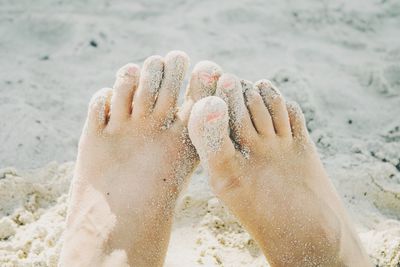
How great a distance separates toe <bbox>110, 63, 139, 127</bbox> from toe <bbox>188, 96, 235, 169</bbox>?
0.23 meters

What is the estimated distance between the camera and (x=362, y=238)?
1441mm

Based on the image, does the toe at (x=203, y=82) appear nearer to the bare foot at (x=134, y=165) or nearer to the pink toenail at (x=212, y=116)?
the bare foot at (x=134, y=165)

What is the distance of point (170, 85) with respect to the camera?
4.74 ft

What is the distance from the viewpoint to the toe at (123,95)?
56.9 inches

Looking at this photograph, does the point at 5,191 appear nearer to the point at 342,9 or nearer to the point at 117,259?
the point at 117,259

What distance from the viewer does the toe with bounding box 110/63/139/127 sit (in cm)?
145

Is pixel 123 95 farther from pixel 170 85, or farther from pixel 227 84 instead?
pixel 227 84

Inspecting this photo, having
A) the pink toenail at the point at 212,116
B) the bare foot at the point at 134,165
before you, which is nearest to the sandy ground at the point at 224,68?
the bare foot at the point at 134,165

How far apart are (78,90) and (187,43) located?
1.74 ft

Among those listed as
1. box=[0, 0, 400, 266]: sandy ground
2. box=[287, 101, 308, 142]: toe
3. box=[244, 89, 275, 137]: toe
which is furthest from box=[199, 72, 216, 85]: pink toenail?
box=[0, 0, 400, 266]: sandy ground

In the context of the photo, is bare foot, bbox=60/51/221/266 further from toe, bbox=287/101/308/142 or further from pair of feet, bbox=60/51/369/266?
toe, bbox=287/101/308/142

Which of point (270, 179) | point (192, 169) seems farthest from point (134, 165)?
point (270, 179)

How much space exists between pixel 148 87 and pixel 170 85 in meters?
0.06

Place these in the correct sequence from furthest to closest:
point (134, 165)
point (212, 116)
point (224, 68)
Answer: point (224, 68) → point (134, 165) → point (212, 116)
